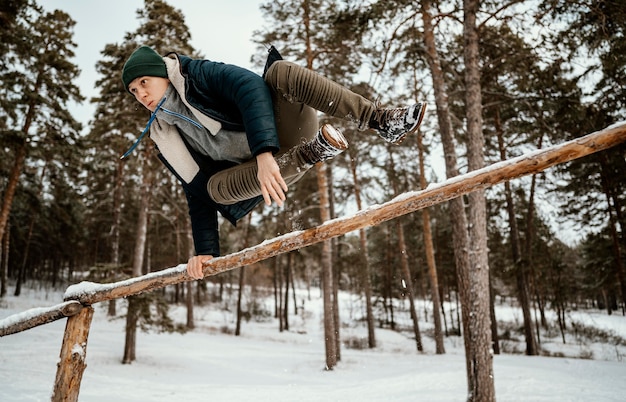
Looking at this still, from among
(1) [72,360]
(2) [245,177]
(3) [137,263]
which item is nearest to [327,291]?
(3) [137,263]

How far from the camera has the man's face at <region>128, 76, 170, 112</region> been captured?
1.96m

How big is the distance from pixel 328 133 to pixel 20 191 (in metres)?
16.8

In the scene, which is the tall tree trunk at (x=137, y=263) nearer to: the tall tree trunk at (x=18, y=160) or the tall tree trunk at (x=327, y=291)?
the tall tree trunk at (x=18, y=160)

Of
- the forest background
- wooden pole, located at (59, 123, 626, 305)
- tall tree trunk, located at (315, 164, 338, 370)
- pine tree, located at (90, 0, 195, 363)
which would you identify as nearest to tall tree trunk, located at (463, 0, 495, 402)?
the forest background

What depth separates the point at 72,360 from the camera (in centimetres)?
270

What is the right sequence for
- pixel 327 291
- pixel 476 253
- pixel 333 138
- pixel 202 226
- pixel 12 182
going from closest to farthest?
pixel 333 138 → pixel 202 226 → pixel 476 253 → pixel 327 291 → pixel 12 182

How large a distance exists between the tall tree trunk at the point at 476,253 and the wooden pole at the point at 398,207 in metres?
4.08

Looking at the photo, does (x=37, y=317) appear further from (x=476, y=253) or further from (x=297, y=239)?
(x=476, y=253)

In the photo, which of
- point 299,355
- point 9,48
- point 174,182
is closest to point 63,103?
point 9,48

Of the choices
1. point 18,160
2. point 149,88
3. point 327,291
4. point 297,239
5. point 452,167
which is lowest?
point 327,291

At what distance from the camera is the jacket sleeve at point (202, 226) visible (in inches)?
101

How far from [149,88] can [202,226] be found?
38.9 inches

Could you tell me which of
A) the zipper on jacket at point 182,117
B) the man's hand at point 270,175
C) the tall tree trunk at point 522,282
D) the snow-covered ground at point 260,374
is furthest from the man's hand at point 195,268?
the tall tree trunk at point 522,282

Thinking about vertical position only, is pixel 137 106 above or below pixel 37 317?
above
